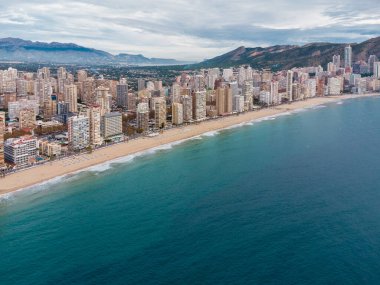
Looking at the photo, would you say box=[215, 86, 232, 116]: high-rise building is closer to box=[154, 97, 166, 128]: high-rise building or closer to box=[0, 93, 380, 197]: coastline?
box=[0, 93, 380, 197]: coastline

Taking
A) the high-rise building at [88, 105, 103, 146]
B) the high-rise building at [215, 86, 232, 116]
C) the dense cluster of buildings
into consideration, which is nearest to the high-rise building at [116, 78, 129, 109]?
the dense cluster of buildings

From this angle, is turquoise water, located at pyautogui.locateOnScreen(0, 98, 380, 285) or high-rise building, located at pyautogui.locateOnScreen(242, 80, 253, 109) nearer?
turquoise water, located at pyautogui.locateOnScreen(0, 98, 380, 285)

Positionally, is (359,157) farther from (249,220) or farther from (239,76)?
(239,76)

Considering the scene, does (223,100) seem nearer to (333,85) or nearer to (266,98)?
(266,98)

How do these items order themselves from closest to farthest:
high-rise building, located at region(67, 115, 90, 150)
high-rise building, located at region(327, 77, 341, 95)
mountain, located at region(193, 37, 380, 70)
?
high-rise building, located at region(67, 115, 90, 150) → high-rise building, located at region(327, 77, 341, 95) → mountain, located at region(193, 37, 380, 70)

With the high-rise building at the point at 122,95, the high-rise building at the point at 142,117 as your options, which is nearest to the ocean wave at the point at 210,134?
the high-rise building at the point at 142,117

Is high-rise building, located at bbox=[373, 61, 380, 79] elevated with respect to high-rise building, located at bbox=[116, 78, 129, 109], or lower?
elevated
